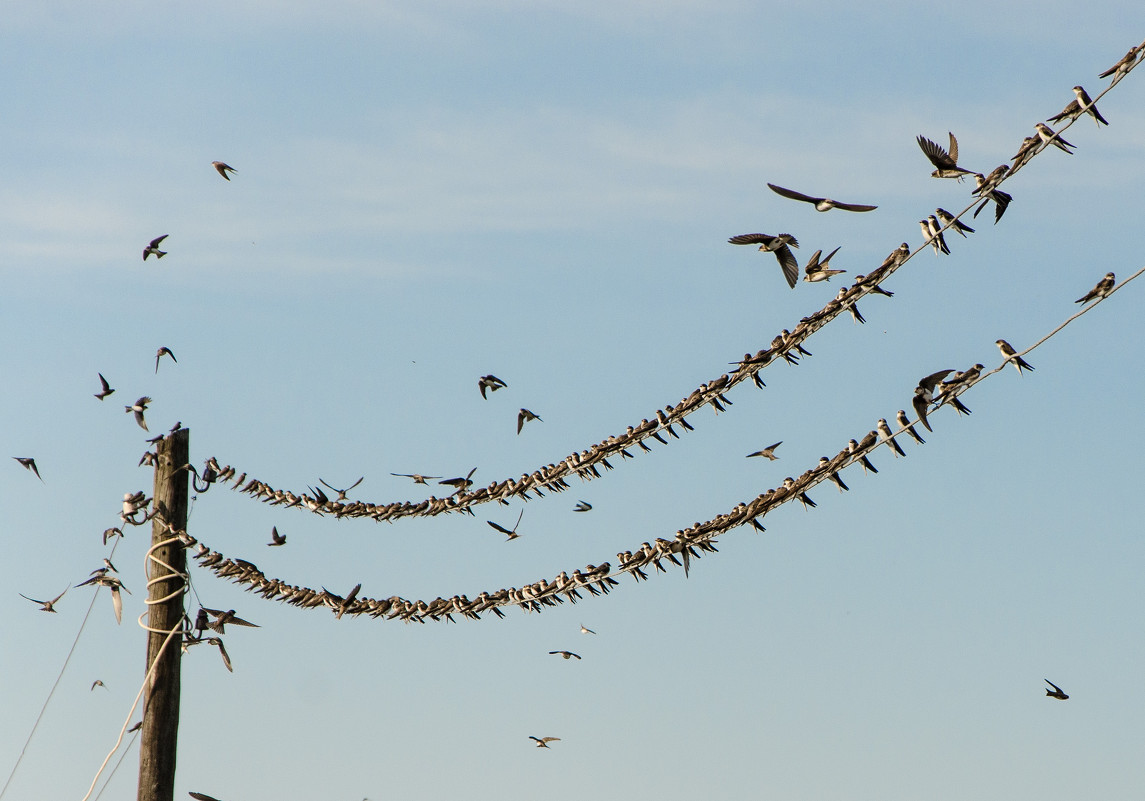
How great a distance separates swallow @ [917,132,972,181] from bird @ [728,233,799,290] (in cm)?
155

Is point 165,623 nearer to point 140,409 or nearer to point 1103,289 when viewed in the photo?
point 140,409

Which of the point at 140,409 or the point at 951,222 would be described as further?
the point at 140,409

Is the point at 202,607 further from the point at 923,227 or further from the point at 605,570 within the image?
the point at 923,227

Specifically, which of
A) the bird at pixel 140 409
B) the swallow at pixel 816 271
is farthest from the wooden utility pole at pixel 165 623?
the swallow at pixel 816 271

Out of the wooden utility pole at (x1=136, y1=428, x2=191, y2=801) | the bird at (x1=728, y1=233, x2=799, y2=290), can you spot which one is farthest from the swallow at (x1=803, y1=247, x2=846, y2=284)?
the wooden utility pole at (x1=136, y1=428, x2=191, y2=801)

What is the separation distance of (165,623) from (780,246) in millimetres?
5825

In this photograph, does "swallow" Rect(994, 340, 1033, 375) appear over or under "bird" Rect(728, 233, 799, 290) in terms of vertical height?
under

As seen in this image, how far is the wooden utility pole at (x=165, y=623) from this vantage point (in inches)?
416

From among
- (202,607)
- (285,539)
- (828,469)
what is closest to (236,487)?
(285,539)

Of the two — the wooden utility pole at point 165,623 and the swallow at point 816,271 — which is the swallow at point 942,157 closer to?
the swallow at point 816,271

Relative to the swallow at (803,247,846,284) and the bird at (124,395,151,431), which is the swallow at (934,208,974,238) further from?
the bird at (124,395,151,431)

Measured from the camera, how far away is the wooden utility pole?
1055 centimetres

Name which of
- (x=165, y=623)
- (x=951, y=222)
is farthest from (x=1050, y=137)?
(x=165, y=623)

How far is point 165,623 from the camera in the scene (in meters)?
10.9
